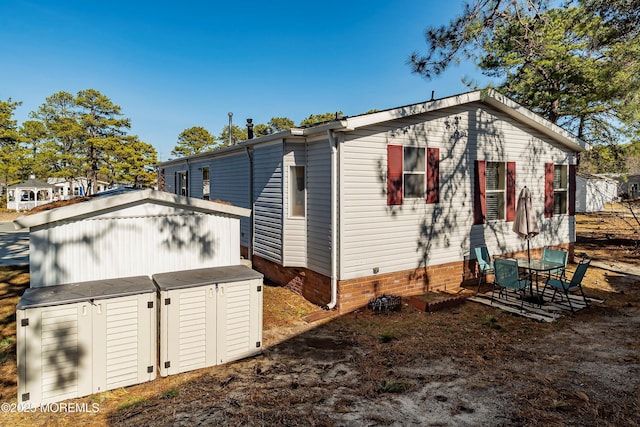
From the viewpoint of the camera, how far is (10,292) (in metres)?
7.74

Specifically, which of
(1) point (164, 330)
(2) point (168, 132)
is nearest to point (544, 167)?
(1) point (164, 330)

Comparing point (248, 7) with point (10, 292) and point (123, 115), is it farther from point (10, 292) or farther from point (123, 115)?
point (123, 115)

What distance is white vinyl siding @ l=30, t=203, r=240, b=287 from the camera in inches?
182

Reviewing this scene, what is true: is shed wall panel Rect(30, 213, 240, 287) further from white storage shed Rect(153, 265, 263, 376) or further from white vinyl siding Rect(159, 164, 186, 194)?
white vinyl siding Rect(159, 164, 186, 194)

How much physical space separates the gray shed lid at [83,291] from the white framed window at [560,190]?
39.4 feet

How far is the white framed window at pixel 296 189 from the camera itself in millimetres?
8477

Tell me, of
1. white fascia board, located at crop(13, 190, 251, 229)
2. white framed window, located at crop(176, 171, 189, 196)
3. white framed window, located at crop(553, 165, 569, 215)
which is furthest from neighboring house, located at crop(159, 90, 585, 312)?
white framed window, located at crop(176, 171, 189, 196)

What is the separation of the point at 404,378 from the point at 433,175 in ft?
17.4

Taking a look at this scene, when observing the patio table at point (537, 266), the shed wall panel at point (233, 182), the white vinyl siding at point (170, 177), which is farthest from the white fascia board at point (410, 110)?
the white vinyl siding at point (170, 177)

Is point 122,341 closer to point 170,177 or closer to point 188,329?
point 188,329

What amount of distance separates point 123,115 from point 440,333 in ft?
122

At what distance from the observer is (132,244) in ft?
17.1

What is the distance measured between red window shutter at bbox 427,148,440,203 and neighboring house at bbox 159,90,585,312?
0.03 m

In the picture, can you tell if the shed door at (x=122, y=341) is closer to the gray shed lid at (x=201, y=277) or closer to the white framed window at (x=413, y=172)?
the gray shed lid at (x=201, y=277)
